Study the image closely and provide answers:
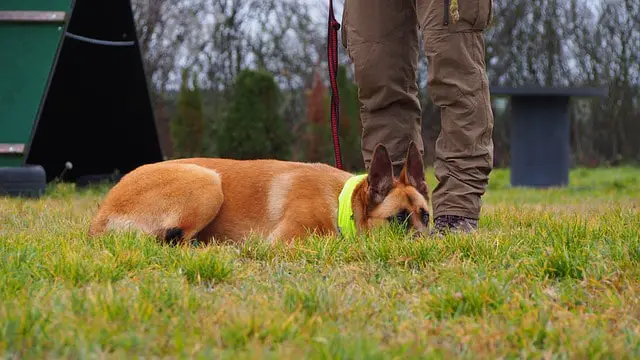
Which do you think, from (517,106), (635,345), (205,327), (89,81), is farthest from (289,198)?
(517,106)

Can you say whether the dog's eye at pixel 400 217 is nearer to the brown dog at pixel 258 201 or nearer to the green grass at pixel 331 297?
the brown dog at pixel 258 201

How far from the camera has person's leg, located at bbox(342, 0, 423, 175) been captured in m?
4.57

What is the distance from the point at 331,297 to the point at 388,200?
61.8 inches

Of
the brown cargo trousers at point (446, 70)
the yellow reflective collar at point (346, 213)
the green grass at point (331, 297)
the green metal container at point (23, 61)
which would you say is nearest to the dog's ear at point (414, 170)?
the brown cargo trousers at point (446, 70)

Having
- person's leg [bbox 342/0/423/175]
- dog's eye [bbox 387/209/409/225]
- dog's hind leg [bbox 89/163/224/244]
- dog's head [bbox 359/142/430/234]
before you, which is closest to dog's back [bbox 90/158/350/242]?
dog's hind leg [bbox 89/163/224/244]

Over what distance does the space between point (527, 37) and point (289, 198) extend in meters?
16.6

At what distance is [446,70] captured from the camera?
4195 mm

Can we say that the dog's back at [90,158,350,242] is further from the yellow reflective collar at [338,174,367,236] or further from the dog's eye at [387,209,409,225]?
the dog's eye at [387,209,409,225]

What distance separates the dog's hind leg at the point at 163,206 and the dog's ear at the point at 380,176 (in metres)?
0.85

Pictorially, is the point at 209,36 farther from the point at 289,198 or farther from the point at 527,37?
the point at 289,198

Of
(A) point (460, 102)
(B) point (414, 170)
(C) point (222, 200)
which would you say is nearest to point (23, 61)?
(C) point (222, 200)

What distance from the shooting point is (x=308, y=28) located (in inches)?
685

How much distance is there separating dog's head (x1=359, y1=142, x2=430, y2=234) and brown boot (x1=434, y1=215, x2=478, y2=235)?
0.67 ft

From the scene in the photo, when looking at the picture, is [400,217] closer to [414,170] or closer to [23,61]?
[414,170]
